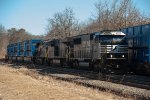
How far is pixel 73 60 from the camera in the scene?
110 ft

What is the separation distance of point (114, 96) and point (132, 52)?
40.3 ft

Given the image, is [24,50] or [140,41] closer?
[140,41]

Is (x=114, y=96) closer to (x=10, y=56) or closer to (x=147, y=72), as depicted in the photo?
(x=147, y=72)

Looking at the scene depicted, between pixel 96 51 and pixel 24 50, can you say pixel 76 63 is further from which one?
pixel 24 50

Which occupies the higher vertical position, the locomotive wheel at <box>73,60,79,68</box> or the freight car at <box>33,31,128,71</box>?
the freight car at <box>33,31,128,71</box>

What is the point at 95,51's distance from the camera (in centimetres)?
2695

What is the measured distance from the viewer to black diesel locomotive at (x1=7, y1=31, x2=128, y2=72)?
25.4 metres

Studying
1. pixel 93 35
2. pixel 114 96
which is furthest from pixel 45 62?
pixel 114 96

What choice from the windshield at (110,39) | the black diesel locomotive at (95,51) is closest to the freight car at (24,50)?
the black diesel locomotive at (95,51)

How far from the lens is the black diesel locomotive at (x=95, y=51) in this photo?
83.5ft

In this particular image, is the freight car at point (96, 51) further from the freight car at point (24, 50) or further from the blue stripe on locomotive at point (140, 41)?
the freight car at point (24, 50)

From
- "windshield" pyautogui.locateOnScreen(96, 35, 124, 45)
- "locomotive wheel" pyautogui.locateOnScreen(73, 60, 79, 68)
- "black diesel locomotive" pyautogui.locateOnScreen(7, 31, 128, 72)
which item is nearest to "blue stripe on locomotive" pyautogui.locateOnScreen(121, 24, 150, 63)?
"black diesel locomotive" pyautogui.locateOnScreen(7, 31, 128, 72)

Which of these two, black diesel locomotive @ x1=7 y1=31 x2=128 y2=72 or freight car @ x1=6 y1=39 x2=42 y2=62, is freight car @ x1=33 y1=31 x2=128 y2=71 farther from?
freight car @ x1=6 y1=39 x2=42 y2=62

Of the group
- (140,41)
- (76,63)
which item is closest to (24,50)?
(76,63)
